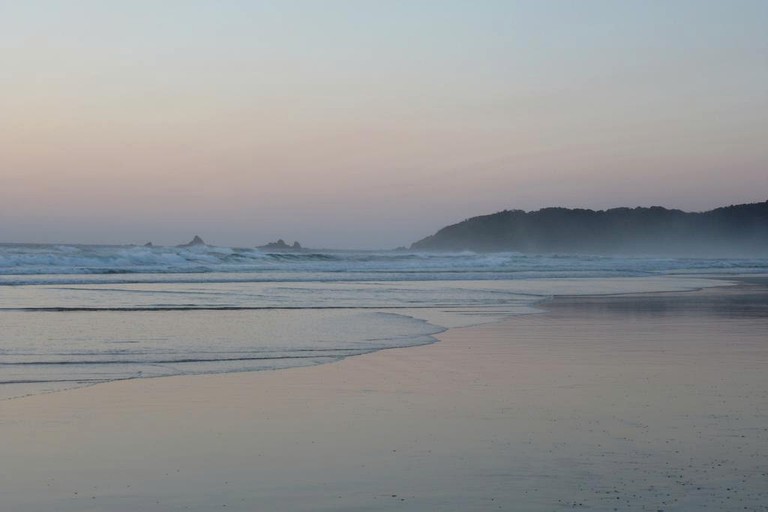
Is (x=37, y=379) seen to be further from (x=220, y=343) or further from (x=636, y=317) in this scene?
(x=636, y=317)

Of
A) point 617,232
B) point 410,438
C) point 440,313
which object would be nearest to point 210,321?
point 440,313

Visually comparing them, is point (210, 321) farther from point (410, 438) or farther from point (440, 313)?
point (410, 438)

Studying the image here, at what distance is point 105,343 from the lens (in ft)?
39.9

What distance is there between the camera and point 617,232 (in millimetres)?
152875

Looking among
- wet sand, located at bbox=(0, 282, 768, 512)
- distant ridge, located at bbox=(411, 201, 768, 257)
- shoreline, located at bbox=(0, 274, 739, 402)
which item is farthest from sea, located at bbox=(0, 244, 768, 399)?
distant ridge, located at bbox=(411, 201, 768, 257)

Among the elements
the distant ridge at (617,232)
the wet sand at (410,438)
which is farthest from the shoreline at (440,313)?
the distant ridge at (617,232)

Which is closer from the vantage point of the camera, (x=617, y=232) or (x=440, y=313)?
(x=440, y=313)

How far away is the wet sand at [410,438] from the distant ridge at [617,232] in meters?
133

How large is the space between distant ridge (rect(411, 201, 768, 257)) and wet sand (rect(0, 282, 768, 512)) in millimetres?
132795

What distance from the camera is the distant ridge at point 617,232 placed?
144000mm

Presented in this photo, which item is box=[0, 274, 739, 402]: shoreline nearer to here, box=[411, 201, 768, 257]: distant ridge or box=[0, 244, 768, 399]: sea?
box=[0, 244, 768, 399]: sea

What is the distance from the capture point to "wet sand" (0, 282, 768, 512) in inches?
197

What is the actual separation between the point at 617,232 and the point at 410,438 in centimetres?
15215

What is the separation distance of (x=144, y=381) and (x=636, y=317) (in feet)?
35.4
